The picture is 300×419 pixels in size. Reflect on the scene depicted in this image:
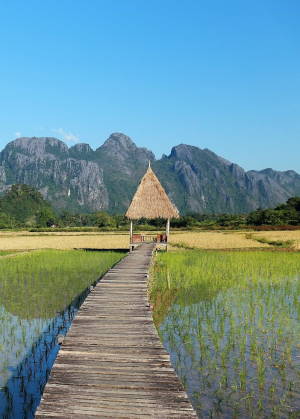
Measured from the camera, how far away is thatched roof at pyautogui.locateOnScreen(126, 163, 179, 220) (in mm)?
25000

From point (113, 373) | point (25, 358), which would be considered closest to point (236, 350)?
point (113, 373)

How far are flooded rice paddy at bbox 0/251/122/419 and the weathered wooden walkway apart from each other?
87cm

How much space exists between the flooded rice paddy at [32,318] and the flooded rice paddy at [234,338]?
7.36ft

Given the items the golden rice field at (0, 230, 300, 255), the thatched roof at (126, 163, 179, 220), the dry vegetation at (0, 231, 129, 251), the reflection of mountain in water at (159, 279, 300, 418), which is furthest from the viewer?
the dry vegetation at (0, 231, 129, 251)

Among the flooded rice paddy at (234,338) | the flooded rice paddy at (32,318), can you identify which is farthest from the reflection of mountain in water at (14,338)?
the flooded rice paddy at (234,338)

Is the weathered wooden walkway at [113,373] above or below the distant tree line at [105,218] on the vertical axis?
below

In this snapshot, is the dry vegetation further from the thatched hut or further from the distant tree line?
→ the distant tree line

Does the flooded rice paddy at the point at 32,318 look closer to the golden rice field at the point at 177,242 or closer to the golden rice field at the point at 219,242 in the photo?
the golden rice field at the point at 177,242

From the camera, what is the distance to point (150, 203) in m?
25.2

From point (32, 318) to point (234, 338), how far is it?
4.86 m

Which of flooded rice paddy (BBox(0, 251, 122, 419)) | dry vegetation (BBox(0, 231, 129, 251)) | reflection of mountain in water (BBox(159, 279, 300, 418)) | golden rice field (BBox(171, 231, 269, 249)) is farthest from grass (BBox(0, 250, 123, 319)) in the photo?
golden rice field (BBox(171, 231, 269, 249))

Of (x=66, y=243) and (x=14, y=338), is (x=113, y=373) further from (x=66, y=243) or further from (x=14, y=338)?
(x=66, y=243)

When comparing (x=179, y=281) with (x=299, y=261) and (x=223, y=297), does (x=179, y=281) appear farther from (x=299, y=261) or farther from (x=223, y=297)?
(x=299, y=261)

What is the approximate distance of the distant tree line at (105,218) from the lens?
5778cm
